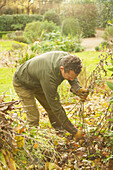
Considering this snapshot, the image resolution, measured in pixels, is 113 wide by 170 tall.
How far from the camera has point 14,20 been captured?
2261 cm

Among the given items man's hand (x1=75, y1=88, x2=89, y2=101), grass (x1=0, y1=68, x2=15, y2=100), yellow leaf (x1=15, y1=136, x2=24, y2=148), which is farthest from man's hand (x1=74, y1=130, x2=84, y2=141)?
grass (x1=0, y1=68, x2=15, y2=100)

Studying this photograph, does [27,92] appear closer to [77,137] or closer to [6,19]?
[77,137]

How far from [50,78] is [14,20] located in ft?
69.6

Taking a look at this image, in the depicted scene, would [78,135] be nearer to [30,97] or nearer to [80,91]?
[80,91]

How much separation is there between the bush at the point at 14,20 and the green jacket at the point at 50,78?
20047 millimetres

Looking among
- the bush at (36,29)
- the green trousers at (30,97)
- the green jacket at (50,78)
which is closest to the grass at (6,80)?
the green trousers at (30,97)

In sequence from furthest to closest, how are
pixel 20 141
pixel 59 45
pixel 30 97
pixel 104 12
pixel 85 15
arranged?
pixel 85 15
pixel 104 12
pixel 59 45
pixel 30 97
pixel 20 141

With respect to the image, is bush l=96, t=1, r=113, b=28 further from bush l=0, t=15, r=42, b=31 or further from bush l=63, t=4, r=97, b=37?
bush l=0, t=15, r=42, b=31

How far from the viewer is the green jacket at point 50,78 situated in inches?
109

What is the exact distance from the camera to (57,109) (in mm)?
2869

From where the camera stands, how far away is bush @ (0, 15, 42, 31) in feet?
73.3

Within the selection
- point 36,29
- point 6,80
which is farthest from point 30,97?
point 36,29

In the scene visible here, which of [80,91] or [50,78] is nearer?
[50,78]

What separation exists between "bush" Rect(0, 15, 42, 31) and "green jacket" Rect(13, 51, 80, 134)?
20047 millimetres
